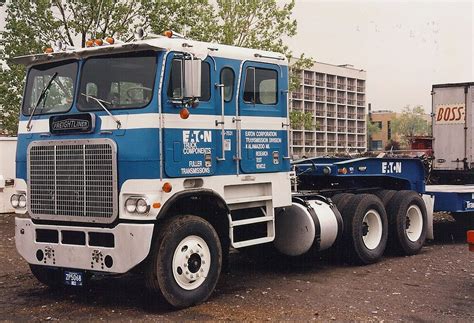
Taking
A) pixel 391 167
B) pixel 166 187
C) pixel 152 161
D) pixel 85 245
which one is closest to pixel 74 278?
pixel 85 245

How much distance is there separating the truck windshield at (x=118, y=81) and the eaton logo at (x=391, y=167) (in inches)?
214

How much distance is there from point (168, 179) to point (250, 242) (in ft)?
5.54

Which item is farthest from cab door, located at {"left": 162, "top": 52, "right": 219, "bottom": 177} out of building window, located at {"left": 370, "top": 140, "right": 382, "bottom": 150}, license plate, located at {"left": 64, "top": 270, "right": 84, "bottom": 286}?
building window, located at {"left": 370, "top": 140, "right": 382, "bottom": 150}

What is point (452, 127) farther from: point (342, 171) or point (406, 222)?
point (342, 171)

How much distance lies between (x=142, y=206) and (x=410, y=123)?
423 feet

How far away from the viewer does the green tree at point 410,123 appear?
12800cm

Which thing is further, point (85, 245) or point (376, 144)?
point (376, 144)

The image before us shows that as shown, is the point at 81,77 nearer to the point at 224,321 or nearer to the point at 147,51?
the point at 147,51

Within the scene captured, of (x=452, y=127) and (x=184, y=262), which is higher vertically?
(x=452, y=127)

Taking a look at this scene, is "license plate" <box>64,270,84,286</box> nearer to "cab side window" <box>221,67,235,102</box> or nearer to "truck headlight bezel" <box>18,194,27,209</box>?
"truck headlight bezel" <box>18,194,27,209</box>

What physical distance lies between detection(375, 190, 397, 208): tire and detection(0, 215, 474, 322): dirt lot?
1042 millimetres

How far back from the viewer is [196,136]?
784cm

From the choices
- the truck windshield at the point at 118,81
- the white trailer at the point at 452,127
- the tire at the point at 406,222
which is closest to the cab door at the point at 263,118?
the truck windshield at the point at 118,81

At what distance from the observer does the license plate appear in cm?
762
